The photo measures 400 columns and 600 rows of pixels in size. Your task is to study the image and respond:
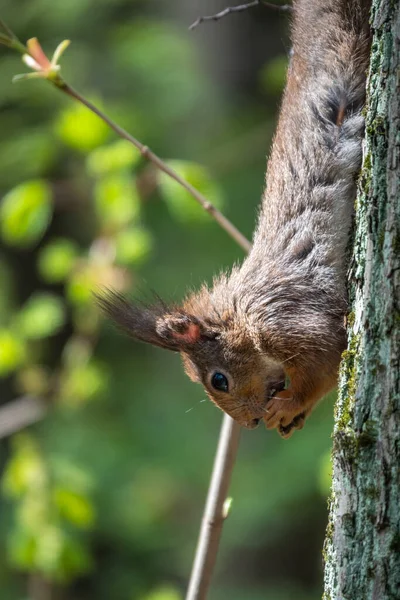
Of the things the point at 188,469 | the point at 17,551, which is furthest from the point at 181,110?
the point at 17,551

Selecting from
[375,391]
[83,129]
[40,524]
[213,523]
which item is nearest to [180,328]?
[213,523]

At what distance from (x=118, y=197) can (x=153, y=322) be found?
1.04m

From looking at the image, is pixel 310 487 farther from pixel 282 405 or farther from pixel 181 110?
pixel 282 405

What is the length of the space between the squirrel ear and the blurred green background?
154 cm

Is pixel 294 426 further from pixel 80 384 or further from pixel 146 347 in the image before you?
pixel 146 347

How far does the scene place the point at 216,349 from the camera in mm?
2645

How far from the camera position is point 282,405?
98.9 inches

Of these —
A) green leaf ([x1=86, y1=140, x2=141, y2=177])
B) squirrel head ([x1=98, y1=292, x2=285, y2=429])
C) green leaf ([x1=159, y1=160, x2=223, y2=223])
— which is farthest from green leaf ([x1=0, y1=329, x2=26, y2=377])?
squirrel head ([x1=98, y1=292, x2=285, y2=429])

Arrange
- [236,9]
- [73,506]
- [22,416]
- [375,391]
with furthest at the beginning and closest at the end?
1. [22,416]
2. [73,506]
3. [236,9]
4. [375,391]

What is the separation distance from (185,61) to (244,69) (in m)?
0.46

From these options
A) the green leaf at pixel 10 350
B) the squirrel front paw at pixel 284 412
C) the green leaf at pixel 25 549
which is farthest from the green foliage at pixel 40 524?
the squirrel front paw at pixel 284 412

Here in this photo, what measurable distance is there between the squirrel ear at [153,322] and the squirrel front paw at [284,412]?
0.33 m

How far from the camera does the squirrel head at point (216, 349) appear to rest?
2.54m

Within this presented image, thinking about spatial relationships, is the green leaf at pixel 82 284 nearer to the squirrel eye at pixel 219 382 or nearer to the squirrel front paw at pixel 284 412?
the squirrel eye at pixel 219 382
